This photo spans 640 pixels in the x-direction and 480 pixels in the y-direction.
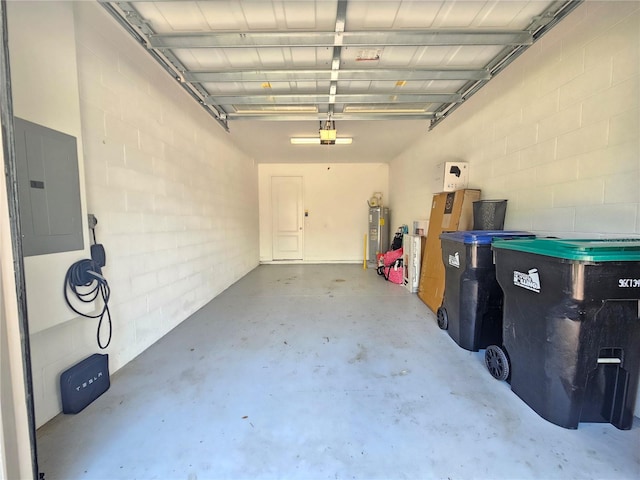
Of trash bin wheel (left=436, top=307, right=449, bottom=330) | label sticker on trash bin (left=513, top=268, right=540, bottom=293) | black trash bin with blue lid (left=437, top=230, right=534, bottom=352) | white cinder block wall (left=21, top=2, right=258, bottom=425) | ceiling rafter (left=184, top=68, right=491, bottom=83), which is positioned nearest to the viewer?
label sticker on trash bin (left=513, top=268, right=540, bottom=293)

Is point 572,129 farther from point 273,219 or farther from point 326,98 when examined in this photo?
point 273,219

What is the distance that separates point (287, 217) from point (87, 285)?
544cm

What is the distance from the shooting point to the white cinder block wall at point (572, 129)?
62.9 inches

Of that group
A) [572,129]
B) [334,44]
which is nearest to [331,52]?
[334,44]

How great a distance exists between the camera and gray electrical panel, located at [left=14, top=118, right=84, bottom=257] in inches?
53.9

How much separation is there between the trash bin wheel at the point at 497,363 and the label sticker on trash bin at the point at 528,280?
22.4 inches

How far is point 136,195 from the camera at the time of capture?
231cm

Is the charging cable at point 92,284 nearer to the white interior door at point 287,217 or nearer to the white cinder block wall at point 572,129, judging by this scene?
the white cinder block wall at point 572,129

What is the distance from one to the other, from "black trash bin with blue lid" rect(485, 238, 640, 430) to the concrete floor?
0.17 metres

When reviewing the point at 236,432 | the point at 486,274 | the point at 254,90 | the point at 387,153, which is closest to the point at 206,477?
the point at 236,432

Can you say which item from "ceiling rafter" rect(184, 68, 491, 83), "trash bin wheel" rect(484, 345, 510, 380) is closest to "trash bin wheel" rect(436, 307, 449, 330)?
"trash bin wheel" rect(484, 345, 510, 380)

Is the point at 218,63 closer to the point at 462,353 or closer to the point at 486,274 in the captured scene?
the point at 486,274

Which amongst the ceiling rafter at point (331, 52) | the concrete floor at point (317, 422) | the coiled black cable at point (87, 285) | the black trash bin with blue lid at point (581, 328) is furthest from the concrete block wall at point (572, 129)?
the coiled black cable at point (87, 285)

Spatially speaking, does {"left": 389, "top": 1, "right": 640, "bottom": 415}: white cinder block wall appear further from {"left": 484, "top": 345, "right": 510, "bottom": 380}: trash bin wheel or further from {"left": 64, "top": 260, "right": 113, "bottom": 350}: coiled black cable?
{"left": 64, "top": 260, "right": 113, "bottom": 350}: coiled black cable
